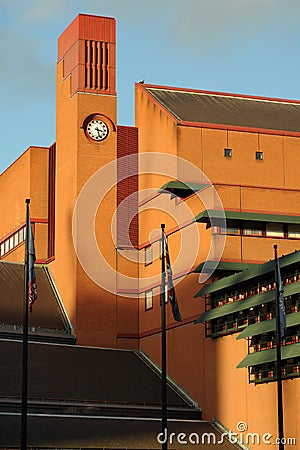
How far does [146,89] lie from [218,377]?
82.9ft

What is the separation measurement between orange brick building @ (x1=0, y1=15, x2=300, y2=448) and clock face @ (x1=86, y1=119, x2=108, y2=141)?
0.07 metres

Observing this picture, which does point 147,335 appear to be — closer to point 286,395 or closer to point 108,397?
point 108,397

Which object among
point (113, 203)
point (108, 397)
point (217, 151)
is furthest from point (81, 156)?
point (108, 397)

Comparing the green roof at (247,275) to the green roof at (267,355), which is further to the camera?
the green roof at (247,275)

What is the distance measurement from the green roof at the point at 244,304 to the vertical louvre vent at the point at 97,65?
858 inches

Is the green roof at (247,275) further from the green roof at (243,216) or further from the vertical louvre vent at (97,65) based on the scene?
the vertical louvre vent at (97,65)

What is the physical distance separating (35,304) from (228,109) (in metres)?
20.0

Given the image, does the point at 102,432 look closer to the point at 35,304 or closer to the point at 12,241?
the point at 35,304

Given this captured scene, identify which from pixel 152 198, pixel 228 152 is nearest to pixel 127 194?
pixel 152 198

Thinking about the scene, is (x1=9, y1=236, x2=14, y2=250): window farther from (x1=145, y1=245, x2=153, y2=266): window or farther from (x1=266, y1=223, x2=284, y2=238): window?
(x1=266, y1=223, x2=284, y2=238): window

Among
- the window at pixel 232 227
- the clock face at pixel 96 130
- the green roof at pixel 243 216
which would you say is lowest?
the window at pixel 232 227

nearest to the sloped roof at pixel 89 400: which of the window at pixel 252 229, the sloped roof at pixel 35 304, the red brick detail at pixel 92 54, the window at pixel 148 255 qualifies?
the sloped roof at pixel 35 304

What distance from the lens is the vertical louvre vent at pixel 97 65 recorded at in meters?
81.4

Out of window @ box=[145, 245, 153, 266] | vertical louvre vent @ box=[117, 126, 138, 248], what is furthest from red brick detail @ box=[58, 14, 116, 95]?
window @ box=[145, 245, 153, 266]
